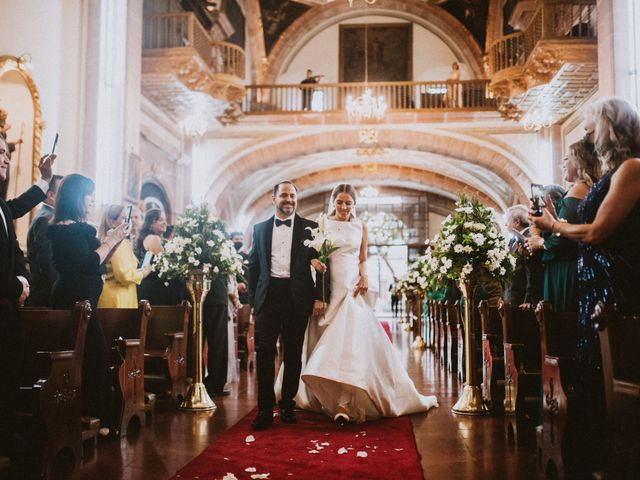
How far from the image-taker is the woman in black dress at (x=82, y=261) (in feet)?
12.7

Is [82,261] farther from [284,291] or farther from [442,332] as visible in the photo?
[442,332]

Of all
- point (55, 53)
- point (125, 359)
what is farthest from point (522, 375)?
point (55, 53)

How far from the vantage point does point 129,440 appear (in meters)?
4.21

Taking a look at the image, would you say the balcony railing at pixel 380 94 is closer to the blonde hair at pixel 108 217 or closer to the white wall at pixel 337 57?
the white wall at pixel 337 57

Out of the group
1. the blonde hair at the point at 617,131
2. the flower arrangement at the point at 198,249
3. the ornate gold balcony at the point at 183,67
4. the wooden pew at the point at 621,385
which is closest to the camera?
the wooden pew at the point at 621,385

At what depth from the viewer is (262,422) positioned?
450 centimetres

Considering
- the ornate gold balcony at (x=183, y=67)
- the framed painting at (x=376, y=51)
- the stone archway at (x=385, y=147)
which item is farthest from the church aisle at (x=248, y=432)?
the framed painting at (x=376, y=51)

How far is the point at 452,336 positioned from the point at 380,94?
1168 cm

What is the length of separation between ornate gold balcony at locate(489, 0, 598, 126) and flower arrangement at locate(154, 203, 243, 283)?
8.81 m

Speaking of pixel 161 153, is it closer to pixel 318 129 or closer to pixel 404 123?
pixel 318 129

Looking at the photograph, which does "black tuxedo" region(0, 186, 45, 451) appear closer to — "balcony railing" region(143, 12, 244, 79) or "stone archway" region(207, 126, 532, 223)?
"balcony railing" region(143, 12, 244, 79)

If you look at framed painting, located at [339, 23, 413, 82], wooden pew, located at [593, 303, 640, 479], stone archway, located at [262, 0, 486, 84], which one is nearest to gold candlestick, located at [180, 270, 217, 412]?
wooden pew, located at [593, 303, 640, 479]

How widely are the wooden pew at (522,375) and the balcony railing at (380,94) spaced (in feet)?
44.3

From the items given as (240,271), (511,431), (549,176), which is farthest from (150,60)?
(511,431)
